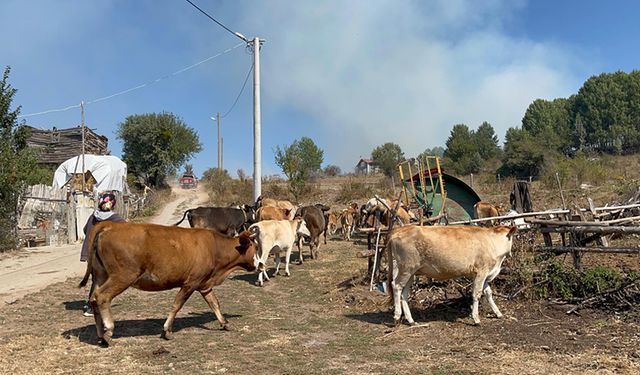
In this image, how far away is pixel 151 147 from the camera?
51.0m

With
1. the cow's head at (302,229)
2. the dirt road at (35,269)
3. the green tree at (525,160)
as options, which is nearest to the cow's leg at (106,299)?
the dirt road at (35,269)

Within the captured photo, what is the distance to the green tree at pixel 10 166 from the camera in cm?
1914

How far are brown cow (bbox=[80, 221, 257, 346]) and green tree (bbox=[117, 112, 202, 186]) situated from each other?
43.9 m

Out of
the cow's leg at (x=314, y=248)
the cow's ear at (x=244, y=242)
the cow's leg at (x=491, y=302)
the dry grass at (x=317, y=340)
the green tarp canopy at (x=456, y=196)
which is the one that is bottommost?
the dry grass at (x=317, y=340)

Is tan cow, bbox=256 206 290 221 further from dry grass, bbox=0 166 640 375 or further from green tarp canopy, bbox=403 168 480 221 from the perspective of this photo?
dry grass, bbox=0 166 640 375

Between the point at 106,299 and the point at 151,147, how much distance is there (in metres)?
45.8

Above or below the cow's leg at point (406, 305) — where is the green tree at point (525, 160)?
above

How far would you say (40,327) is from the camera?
8.68 meters

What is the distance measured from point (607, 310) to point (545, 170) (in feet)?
113

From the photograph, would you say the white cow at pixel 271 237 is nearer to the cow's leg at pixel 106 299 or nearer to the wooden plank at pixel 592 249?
the cow's leg at pixel 106 299

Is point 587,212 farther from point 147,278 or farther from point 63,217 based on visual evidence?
point 63,217

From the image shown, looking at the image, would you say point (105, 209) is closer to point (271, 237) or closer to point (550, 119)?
point (271, 237)

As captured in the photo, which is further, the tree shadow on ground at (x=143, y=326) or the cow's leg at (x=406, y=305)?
the cow's leg at (x=406, y=305)

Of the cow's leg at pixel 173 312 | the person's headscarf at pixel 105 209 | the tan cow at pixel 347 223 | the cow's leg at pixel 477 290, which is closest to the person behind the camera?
the cow's leg at pixel 173 312
